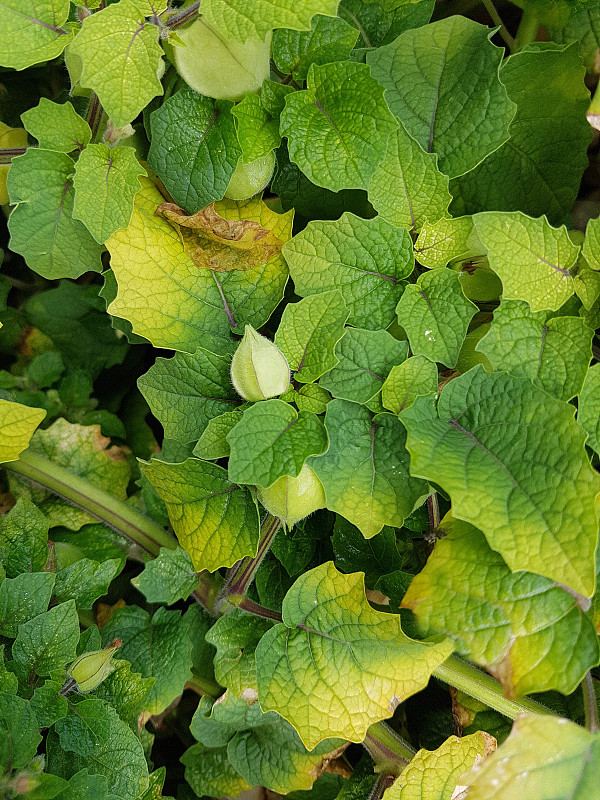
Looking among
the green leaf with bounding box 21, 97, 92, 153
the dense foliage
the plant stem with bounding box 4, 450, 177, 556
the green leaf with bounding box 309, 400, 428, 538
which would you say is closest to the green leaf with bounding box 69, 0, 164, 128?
the dense foliage

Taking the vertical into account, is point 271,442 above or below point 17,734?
above

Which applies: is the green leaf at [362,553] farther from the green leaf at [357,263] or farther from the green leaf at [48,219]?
the green leaf at [48,219]

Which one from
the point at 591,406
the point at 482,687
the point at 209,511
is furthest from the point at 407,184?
the point at 482,687

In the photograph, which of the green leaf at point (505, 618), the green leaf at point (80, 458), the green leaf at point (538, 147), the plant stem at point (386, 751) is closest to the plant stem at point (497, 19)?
the green leaf at point (538, 147)

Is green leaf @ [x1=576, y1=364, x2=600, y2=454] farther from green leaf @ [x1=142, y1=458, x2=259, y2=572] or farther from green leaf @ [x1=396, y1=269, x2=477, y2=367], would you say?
green leaf @ [x1=142, y1=458, x2=259, y2=572]

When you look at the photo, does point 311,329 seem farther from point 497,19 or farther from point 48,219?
point 497,19

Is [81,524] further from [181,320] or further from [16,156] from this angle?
[16,156]
